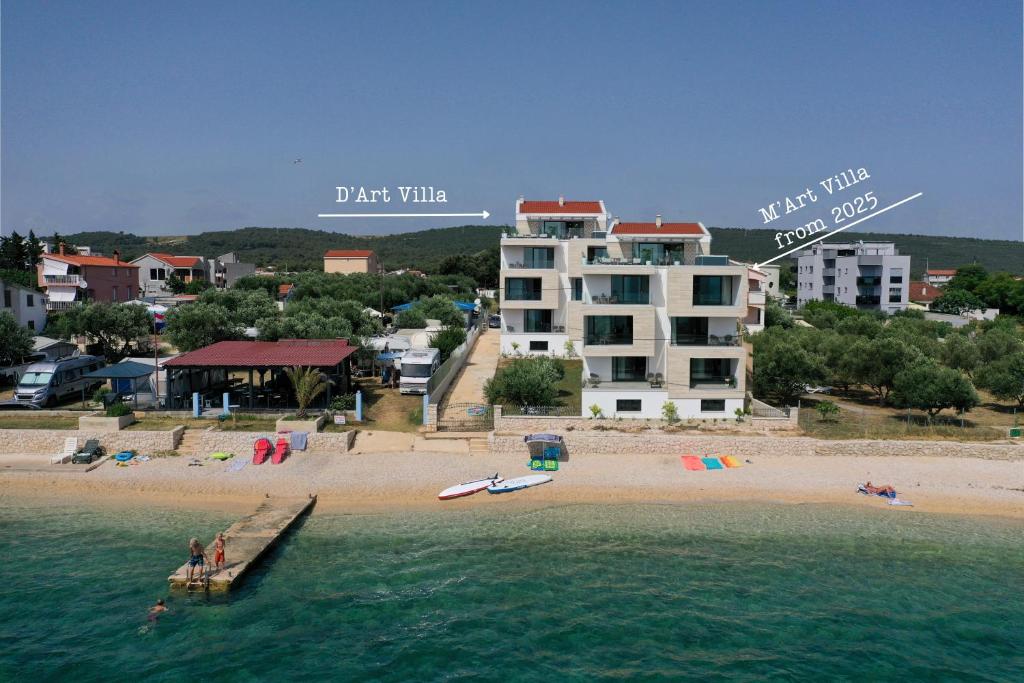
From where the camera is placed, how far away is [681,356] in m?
33.7

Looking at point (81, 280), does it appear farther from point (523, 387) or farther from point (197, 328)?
point (523, 387)

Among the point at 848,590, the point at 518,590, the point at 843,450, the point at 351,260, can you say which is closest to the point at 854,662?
the point at 848,590

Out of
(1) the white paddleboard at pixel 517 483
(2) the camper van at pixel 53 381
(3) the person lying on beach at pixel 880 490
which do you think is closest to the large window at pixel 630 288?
(1) the white paddleboard at pixel 517 483

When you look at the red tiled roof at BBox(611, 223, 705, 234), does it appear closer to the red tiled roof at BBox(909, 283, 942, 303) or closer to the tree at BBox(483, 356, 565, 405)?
the tree at BBox(483, 356, 565, 405)

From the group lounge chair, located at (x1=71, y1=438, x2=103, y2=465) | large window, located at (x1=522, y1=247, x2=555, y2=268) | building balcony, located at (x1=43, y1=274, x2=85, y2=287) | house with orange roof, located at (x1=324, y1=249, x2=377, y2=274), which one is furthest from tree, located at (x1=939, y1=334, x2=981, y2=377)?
house with orange roof, located at (x1=324, y1=249, x2=377, y2=274)

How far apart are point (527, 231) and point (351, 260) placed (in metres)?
70.8

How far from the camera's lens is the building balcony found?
2596 inches

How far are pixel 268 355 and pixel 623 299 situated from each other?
18.0m

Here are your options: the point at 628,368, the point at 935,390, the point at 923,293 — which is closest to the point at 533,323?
the point at 628,368

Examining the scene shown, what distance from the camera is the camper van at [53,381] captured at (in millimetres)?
34938

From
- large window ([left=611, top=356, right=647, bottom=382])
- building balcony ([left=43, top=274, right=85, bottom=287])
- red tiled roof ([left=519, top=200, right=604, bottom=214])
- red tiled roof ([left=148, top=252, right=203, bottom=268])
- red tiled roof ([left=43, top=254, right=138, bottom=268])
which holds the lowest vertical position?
large window ([left=611, top=356, right=647, bottom=382])

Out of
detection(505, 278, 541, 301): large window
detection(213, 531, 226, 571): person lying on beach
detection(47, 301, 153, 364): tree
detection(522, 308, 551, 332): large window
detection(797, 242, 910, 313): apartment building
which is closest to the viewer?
detection(213, 531, 226, 571): person lying on beach

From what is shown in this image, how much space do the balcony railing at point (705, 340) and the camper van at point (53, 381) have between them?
3093cm

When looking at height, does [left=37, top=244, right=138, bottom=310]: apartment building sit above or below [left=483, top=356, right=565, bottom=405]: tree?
above
